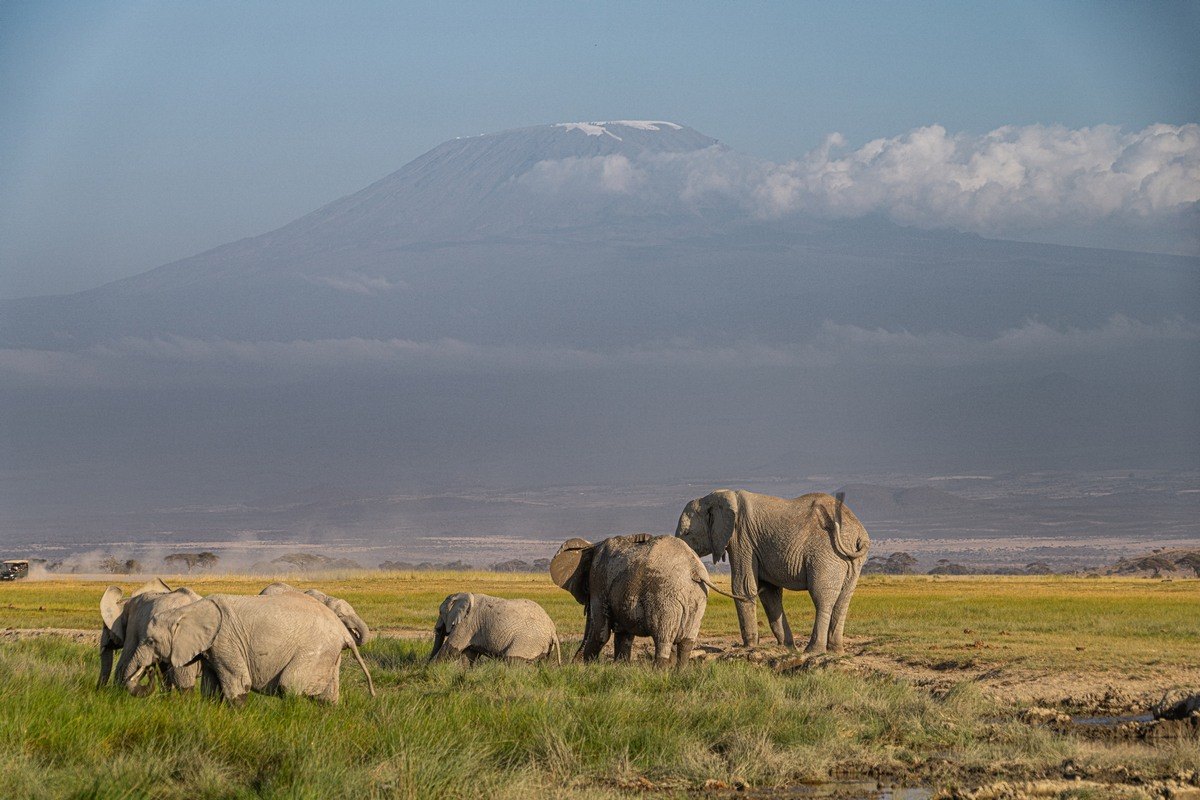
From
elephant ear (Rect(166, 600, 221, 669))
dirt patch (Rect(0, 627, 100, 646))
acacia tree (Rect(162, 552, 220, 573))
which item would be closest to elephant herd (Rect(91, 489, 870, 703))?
elephant ear (Rect(166, 600, 221, 669))

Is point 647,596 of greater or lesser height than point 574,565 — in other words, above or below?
below

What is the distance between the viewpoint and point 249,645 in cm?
1398

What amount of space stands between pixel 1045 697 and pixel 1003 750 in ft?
14.4

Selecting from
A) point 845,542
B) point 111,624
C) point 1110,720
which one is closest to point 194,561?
point 845,542

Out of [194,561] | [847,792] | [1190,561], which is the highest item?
[847,792]

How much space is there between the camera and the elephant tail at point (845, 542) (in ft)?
76.7

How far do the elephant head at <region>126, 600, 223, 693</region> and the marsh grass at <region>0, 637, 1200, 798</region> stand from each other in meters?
0.39

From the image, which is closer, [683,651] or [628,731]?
[628,731]

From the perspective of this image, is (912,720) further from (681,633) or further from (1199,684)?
(1199,684)

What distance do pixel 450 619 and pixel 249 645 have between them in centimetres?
573

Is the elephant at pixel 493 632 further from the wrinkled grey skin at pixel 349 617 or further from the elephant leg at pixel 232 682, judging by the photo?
the elephant leg at pixel 232 682

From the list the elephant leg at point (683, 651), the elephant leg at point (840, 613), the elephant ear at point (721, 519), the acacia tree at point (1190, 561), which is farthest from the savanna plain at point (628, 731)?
the acacia tree at point (1190, 561)

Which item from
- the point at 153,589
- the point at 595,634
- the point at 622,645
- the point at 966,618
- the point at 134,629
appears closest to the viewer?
the point at 134,629

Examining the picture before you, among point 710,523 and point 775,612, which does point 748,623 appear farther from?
point 710,523
